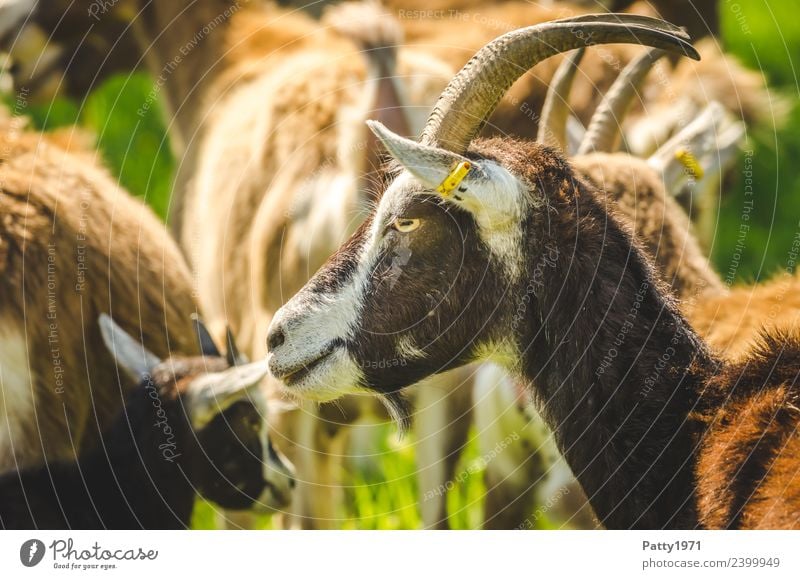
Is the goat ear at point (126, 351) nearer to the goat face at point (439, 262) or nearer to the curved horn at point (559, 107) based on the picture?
the goat face at point (439, 262)

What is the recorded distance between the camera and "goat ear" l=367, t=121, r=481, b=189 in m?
3.37

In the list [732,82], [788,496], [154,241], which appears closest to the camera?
[788,496]

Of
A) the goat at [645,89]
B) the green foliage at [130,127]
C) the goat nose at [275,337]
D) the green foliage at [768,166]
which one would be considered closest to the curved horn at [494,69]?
the goat nose at [275,337]

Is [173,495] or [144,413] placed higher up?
[144,413]

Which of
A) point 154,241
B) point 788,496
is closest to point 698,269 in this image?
point 788,496

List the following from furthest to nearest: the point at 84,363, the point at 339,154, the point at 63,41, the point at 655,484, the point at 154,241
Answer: the point at 63,41 < the point at 339,154 < the point at 154,241 < the point at 84,363 < the point at 655,484

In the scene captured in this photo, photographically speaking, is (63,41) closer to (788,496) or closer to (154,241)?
(154,241)

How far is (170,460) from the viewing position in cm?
484

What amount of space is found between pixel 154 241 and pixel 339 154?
1146 mm

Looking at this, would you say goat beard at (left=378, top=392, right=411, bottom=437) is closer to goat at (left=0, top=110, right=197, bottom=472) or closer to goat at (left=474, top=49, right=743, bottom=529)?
goat at (left=474, top=49, right=743, bottom=529)

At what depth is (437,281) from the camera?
3586 millimetres

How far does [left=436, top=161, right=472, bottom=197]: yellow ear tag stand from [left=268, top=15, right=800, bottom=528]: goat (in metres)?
0.04

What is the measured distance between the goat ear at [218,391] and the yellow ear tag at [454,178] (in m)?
1.56

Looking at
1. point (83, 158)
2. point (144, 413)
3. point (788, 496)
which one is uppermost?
point (83, 158)
